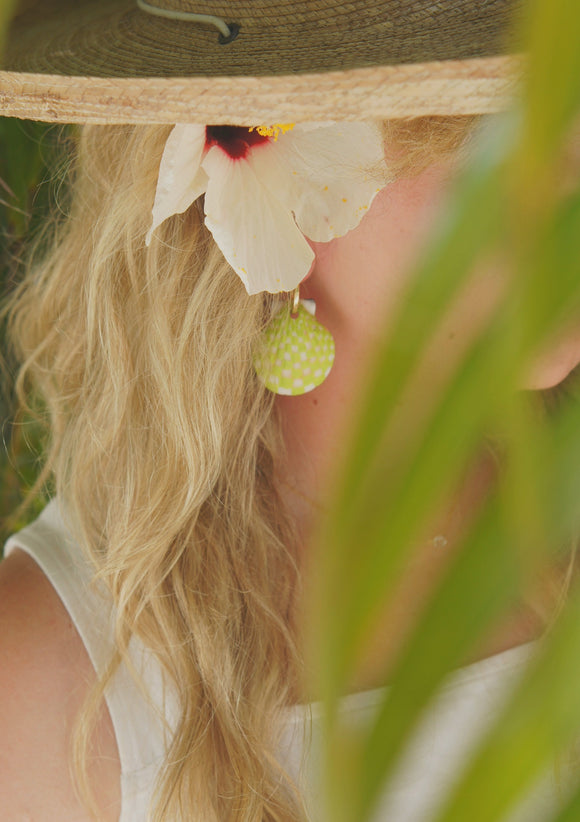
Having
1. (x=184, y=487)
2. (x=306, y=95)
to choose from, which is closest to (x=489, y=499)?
(x=306, y=95)

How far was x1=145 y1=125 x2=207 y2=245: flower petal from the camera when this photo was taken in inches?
23.4

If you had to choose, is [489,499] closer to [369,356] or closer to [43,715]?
[369,356]

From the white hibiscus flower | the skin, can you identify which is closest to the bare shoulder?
the skin

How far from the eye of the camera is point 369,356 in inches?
24.6

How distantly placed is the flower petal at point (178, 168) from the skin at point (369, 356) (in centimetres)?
17

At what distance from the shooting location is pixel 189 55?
2.01 ft

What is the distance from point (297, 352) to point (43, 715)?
0.46 meters

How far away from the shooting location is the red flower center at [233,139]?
24.3 inches

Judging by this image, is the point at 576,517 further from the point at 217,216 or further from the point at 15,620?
the point at 15,620

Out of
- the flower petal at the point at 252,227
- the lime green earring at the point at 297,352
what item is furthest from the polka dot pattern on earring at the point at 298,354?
the flower petal at the point at 252,227

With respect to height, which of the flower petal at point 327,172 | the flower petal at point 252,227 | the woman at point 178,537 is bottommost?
the woman at point 178,537

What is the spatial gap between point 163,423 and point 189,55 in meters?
0.41

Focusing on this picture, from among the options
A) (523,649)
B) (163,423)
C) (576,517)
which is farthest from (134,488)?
(576,517)

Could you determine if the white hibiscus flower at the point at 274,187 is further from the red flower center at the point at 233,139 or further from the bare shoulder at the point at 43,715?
the bare shoulder at the point at 43,715
